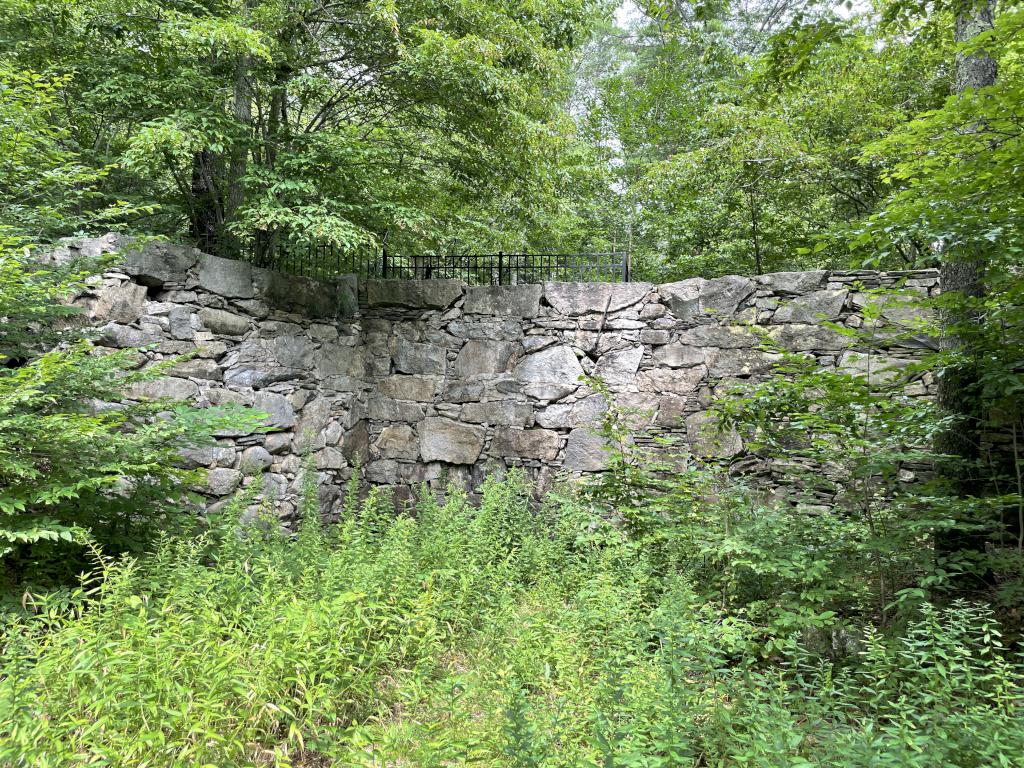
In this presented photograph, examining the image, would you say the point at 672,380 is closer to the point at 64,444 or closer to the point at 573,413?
the point at 573,413

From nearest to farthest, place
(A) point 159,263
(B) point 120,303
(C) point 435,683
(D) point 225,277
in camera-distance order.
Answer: (C) point 435,683
(B) point 120,303
(A) point 159,263
(D) point 225,277

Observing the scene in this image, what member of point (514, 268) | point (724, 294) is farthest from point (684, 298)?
point (514, 268)

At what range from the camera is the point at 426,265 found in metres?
6.24

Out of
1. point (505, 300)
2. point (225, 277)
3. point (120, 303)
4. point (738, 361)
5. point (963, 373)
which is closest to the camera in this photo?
point (963, 373)

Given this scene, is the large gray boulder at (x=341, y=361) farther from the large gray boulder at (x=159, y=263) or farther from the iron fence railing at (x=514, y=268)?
the large gray boulder at (x=159, y=263)

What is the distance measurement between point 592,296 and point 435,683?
413 cm

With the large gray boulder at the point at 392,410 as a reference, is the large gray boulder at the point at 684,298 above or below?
above

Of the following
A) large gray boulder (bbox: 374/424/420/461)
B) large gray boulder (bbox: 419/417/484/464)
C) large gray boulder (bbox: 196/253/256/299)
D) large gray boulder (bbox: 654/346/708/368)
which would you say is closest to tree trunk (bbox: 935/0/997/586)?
large gray boulder (bbox: 654/346/708/368)

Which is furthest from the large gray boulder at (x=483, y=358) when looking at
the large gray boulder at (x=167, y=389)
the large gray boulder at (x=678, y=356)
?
the large gray boulder at (x=167, y=389)

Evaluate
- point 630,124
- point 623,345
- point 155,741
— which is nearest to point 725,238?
point 630,124

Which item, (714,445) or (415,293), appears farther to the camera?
(415,293)

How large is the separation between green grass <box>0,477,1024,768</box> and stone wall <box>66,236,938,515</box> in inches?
88.2

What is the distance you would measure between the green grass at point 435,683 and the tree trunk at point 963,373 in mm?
1114

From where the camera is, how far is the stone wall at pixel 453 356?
4.79 m
